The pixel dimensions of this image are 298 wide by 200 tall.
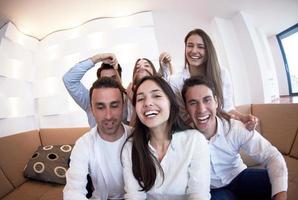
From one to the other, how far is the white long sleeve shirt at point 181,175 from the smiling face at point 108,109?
10cm

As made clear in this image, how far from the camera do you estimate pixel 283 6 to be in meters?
0.62

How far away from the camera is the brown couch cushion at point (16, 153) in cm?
93

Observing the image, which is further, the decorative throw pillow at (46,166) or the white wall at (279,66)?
the decorative throw pillow at (46,166)

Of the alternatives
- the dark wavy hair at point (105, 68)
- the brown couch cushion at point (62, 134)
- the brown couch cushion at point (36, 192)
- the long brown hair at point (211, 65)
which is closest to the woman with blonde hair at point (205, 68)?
the long brown hair at point (211, 65)

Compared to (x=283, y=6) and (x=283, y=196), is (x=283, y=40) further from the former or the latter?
(x=283, y=196)

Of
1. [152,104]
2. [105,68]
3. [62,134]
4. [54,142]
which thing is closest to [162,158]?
[152,104]

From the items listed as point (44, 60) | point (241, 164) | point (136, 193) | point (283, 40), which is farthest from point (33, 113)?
point (283, 40)

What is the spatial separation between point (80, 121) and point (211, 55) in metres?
0.56

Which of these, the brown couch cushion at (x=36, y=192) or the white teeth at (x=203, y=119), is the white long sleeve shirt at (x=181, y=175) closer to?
the white teeth at (x=203, y=119)

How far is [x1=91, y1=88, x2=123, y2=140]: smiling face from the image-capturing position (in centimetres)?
60

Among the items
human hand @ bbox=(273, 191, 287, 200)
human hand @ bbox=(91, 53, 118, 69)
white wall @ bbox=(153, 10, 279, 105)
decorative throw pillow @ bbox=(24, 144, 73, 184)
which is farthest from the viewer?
decorative throw pillow @ bbox=(24, 144, 73, 184)

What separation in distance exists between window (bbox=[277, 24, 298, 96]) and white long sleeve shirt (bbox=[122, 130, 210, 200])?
33cm

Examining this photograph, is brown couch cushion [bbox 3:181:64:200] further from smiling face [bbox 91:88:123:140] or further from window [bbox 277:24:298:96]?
window [bbox 277:24:298:96]

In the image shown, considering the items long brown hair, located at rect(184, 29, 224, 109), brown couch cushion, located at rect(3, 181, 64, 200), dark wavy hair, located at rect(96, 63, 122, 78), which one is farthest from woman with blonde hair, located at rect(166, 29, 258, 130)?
brown couch cushion, located at rect(3, 181, 64, 200)
